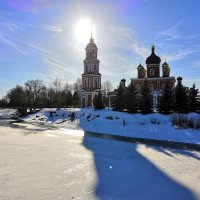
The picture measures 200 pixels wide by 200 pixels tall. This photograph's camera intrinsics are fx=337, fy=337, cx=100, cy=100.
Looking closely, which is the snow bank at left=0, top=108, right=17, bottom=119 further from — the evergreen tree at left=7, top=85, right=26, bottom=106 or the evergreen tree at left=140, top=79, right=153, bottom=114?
the evergreen tree at left=140, top=79, right=153, bottom=114

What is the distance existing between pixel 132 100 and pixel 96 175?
27.4 meters

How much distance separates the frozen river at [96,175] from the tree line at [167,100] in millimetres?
18351

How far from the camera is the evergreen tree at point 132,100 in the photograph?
1517 inches

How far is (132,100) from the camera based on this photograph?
38812 millimetres

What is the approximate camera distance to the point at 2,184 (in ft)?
33.9

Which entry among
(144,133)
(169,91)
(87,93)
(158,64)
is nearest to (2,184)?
(144,133)

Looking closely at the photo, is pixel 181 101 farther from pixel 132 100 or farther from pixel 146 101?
pixel 132 100

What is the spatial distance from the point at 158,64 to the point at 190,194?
51839 mm

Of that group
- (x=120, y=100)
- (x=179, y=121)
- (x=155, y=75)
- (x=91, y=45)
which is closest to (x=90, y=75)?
(x=91, y=45)

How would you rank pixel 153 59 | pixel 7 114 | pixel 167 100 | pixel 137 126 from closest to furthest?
pixel 137 126
pixel 167 100
pixel 153 59
pixel 7 114

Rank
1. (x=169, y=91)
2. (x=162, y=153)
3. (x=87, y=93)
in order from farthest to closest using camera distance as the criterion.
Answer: (x=87, y=93)
(x=169, y=91)
(x=162, y=153)

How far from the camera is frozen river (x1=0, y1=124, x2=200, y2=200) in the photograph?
9586 millimetres

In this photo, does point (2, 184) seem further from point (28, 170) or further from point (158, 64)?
point (158, 64)

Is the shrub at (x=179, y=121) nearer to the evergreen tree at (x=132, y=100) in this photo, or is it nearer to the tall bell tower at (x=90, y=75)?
the evergreen tree at (x=132, y=100)
